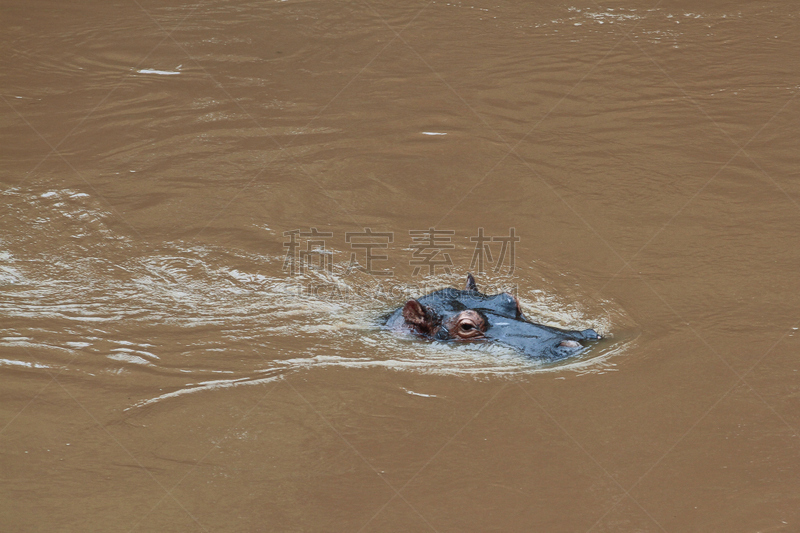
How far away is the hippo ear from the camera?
20.5 ft

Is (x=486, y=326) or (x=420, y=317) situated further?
(x=420, y=317)

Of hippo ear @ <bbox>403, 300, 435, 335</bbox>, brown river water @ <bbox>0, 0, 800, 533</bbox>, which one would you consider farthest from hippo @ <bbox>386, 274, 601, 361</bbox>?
brown river water @ <bbox>0, 0, 800, 533</bbox>

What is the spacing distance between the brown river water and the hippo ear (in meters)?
0.12

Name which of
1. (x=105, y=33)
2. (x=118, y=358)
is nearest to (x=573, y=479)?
(x=118, y=358)

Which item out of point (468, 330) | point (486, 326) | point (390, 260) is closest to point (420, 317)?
point (468, 330)

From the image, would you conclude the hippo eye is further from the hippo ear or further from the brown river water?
the hippo ear

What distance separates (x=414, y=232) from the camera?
8375mm

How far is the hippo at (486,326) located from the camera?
19.4 feet

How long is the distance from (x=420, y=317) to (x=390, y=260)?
1763 mm

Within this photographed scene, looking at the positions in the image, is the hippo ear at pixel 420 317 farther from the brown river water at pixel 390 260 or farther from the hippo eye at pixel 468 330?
the hippo eye at pixel 468 330

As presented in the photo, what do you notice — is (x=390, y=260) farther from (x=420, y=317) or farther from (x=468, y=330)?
(x=468, y=330)

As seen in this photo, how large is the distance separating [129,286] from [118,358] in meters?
1.29

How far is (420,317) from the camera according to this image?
20.6 feet

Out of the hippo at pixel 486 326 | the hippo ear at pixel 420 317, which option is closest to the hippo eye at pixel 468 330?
the hippo at pixel 486 326
